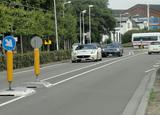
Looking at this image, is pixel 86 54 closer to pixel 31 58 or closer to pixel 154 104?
pixel 31 58

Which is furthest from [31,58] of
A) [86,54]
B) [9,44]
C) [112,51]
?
[9,44]

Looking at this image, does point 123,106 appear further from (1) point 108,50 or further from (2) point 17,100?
(1) point 108,50

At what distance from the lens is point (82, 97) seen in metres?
15.3

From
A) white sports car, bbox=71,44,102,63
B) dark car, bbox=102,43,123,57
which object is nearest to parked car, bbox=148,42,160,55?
dark car, bbox=102,43,123,57

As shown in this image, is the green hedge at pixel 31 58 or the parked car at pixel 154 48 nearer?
the green hedge at pixel 31 58

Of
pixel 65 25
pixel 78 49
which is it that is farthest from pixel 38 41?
pixel 65 25

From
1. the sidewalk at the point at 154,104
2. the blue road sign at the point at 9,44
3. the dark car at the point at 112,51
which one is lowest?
the dark car at the point at 112,51

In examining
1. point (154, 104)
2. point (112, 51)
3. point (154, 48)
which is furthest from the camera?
point (154, 48)

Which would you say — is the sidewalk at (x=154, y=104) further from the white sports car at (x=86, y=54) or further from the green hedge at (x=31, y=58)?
the white sports car at (x=86, y=54)

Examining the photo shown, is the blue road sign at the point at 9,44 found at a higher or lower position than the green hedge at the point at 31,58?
higher

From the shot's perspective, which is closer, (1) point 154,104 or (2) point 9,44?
(1) point 154,104

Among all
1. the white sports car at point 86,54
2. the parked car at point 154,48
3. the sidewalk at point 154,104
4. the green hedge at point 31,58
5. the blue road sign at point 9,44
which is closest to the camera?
the sidewalk at point 154,104

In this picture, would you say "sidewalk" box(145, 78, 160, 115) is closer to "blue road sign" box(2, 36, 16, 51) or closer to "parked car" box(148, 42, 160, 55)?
"blue road sign" box(2, 36, 16, 51)

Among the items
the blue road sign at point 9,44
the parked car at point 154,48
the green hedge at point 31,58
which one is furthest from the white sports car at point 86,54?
the blue road sign at point 9,44
